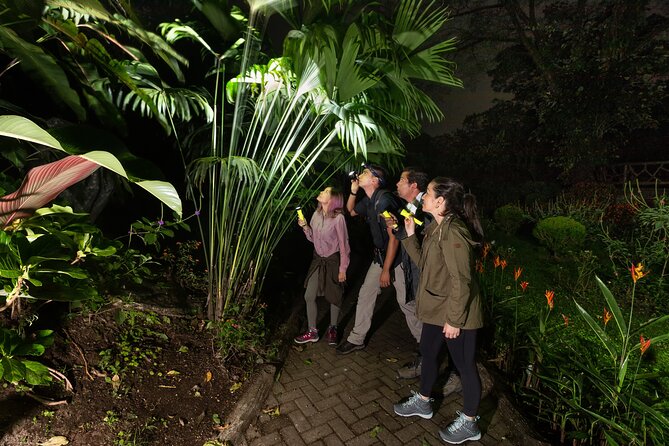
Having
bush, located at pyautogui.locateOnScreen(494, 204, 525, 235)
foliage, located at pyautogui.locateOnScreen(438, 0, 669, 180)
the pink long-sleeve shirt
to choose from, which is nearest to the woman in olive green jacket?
the pink long-sleeve shirt

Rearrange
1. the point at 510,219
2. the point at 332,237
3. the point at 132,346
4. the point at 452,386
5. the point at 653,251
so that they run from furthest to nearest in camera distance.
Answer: the point at 510,219 → the point at 653,251 → the point at 332,237 → the point at 452,386 → the point at 132,346

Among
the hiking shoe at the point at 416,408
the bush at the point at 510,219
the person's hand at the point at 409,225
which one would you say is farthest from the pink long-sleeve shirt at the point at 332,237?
the bush at the point at 510,219

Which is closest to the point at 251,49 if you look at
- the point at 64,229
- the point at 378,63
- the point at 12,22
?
the point at 378,63

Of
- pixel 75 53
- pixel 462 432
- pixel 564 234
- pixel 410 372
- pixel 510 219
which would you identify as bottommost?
pixel 410 372

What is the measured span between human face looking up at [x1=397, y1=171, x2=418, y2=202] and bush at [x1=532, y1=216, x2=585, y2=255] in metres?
4.94

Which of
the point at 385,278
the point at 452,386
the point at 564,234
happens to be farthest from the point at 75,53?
the point at 564,234

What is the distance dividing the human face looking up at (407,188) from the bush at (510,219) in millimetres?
6732

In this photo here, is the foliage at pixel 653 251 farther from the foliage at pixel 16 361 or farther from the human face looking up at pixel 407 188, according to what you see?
the foliage at pixel 16 361

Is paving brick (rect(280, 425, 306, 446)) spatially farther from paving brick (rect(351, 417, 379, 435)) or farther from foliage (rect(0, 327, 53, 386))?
foliage (rect(0, 327, 53, 386))

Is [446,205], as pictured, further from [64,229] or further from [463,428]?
[64,229]

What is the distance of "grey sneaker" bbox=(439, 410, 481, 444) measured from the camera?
213 centimetres

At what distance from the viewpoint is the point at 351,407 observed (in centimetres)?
252

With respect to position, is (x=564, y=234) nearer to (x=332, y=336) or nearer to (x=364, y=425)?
(x=332, y=336)

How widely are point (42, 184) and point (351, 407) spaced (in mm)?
2320
